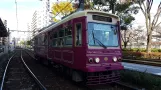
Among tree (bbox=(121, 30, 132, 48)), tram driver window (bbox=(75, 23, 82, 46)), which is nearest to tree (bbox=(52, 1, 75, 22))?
tree (bbox=(121, 30, 132, 48))

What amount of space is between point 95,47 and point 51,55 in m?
5.93

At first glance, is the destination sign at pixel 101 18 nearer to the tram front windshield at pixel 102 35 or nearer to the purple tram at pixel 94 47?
the purple tram at pixel 94 47

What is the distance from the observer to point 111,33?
421 inches

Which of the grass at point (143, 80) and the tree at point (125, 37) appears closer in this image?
the grass at point (143, 80)

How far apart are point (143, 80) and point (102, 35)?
247 centimetres

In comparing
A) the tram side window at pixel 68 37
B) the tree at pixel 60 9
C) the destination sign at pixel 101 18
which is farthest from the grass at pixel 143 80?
the tree at pixel 60 9

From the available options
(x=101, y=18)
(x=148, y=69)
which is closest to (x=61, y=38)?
(x=101, y=18)

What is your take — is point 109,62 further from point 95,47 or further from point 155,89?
point 155,89

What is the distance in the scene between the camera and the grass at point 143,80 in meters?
9.65

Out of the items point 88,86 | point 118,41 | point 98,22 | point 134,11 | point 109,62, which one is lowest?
point 88,86

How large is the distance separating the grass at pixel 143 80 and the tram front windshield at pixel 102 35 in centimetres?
162

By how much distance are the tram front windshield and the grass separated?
1.62 metres

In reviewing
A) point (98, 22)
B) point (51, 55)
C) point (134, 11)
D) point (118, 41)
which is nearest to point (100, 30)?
point (98, 22)

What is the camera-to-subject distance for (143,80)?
33.8 ft
